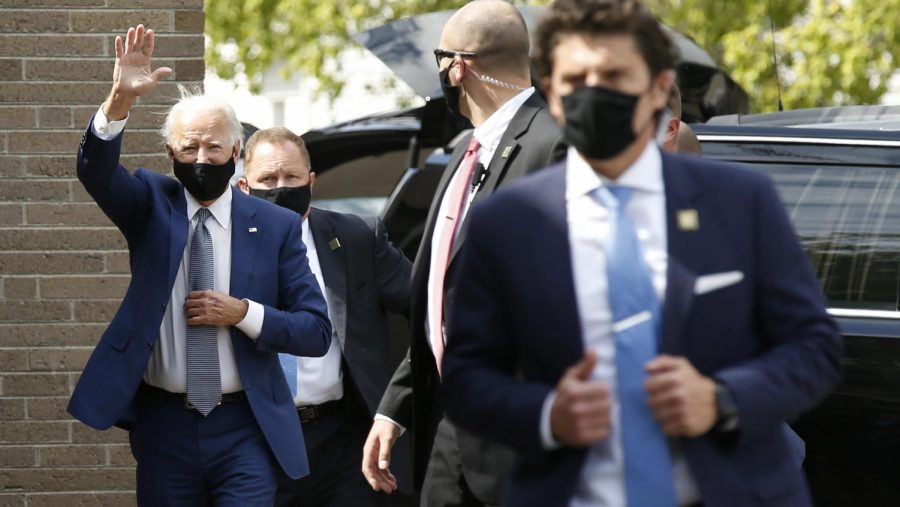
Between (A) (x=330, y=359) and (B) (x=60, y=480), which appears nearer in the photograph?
(A) (x=330, y=359)

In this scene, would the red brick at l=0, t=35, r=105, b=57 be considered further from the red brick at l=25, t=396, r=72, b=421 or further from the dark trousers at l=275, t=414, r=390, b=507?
the dark trousers at l=275, t=414, r=390, b=507

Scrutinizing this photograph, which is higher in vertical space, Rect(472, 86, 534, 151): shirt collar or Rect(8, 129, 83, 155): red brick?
Rect(472, 86, 534, 151): shirt collar

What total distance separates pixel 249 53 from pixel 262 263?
56.9ft

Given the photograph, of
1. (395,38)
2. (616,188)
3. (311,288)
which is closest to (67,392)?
(311,288)

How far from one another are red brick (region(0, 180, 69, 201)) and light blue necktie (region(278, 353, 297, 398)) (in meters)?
1.32

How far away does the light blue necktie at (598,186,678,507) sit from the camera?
8.79 ft

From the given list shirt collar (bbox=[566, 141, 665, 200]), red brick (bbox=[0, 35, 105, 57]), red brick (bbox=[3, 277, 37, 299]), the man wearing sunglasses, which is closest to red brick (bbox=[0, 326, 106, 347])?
red brick (bbox=[3, 277, 37, 299])

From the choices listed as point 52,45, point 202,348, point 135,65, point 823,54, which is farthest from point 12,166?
point 823,54

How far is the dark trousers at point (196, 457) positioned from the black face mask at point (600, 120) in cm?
237

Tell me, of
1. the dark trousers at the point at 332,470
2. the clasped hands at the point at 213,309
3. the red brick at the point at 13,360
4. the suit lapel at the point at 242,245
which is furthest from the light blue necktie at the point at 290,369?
the red brick at the point at 13,360

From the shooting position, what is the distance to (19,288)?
20.7 ft

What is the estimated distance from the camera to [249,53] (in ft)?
72.2

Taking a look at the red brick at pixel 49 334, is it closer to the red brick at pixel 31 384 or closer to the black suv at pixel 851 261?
the red brick at pixel 31 384

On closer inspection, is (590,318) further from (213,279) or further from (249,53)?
(249,53)
